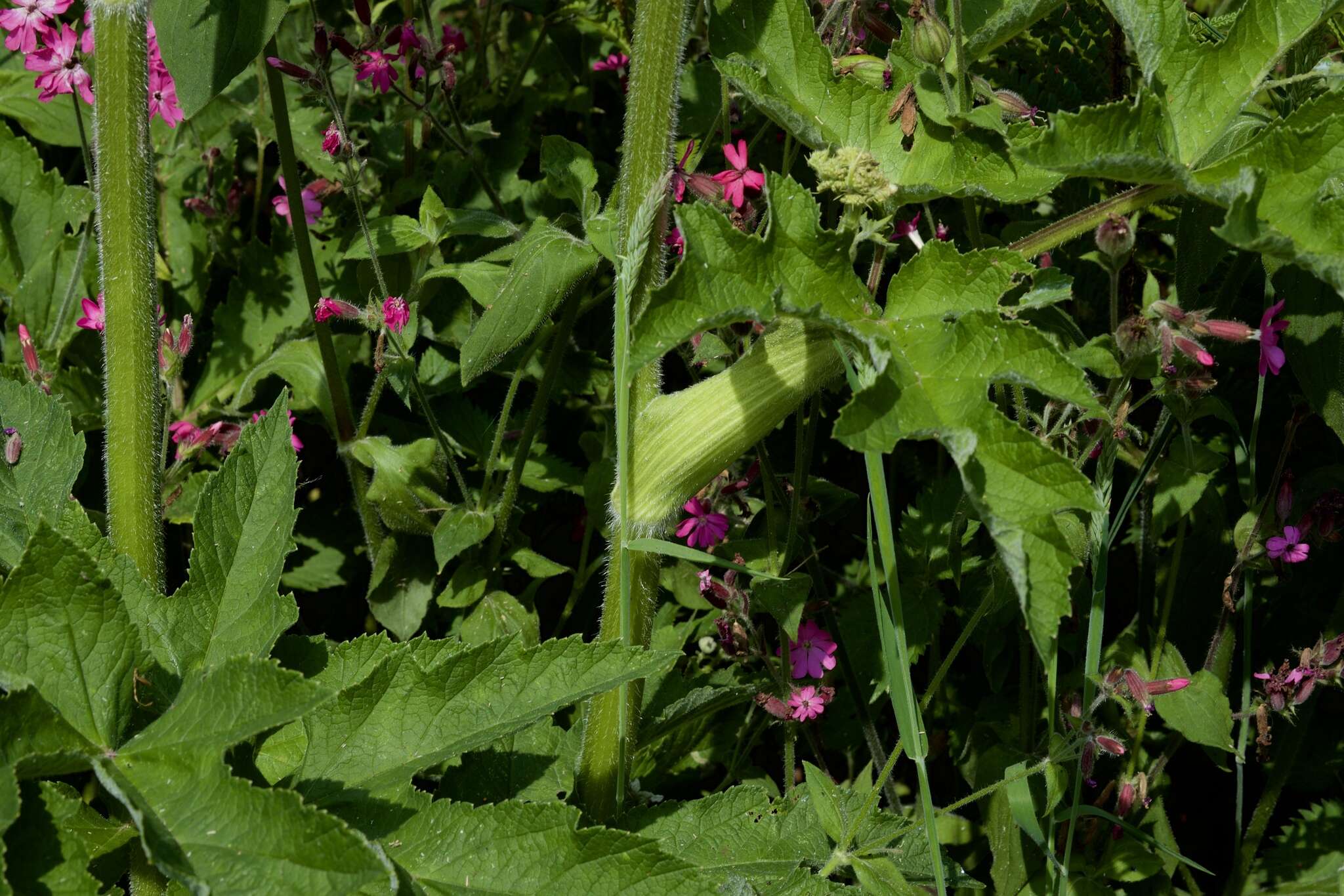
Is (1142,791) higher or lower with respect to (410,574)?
lower

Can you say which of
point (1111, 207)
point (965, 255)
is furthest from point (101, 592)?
point (1111, 207)

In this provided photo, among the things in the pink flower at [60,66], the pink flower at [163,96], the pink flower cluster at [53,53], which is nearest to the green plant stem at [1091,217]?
the pink flower cluster at [53,53]

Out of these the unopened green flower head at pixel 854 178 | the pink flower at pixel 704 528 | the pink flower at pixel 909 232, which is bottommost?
the pink flower at pixel 704 528

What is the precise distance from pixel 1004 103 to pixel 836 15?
1.18 ft

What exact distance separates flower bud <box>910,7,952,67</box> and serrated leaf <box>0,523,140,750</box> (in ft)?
4.22

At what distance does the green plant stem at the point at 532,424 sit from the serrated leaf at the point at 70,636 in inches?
39.9

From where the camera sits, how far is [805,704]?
228 cm

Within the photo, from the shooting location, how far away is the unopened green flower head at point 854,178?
154 centimetres

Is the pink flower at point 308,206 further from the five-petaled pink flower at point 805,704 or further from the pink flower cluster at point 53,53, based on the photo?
the five-petaled pink flower at point 805,704

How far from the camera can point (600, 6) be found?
11.2 ft

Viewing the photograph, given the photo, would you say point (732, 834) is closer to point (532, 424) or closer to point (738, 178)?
point (532, 424)

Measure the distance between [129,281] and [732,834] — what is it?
1215mm

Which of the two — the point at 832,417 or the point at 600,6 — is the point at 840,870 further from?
the point at 600,6

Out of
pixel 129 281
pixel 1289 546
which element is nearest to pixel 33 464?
pixel 129 281
